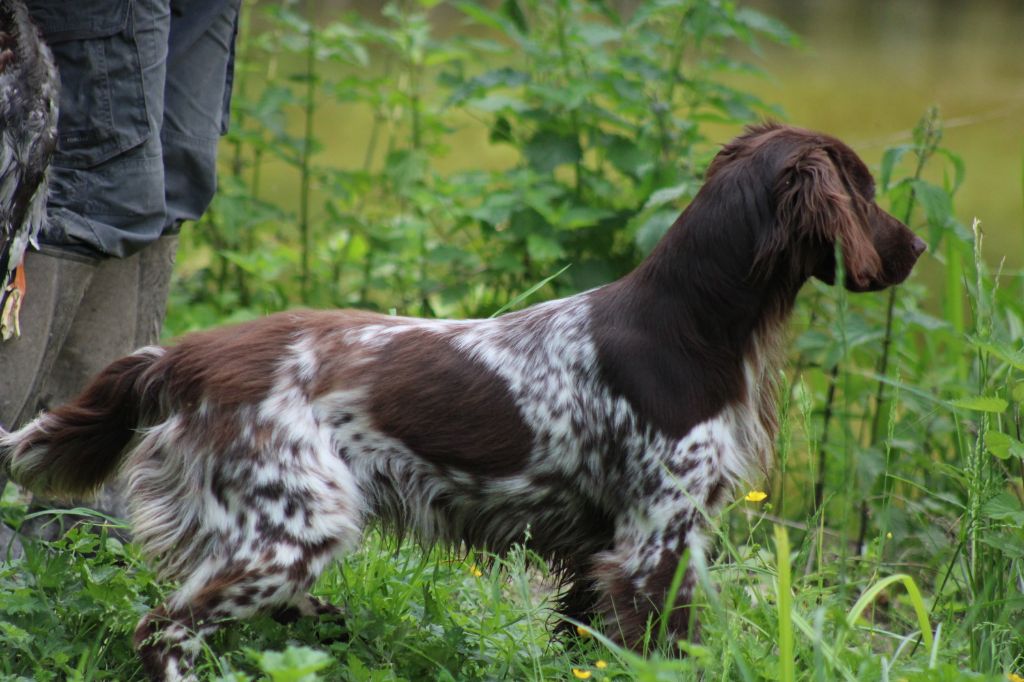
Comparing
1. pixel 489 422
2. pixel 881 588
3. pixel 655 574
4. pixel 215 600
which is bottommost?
pixel 215 600

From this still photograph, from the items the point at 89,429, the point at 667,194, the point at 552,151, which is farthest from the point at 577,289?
the point at 89,429

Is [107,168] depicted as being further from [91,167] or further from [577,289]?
[577,289]

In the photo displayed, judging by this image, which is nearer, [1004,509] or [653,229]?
[1004,509]

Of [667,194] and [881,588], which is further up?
[667,194]

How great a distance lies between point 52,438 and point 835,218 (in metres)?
1.95

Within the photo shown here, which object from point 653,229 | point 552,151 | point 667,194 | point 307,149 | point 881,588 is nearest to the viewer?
point 881,588

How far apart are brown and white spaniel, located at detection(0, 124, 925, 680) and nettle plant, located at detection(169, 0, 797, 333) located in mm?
1350

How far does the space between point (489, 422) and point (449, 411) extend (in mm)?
100

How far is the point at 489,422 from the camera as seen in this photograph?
294 centimetres

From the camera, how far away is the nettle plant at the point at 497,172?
16.7ft

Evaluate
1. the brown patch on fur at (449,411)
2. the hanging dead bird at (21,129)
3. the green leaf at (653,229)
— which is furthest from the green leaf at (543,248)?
the hanging dead bird at (21,129)

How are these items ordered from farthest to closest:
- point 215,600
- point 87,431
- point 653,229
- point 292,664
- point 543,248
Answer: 1. point 543,248
2. point 653,229
3. point 87,431
4. point 215,600
5. point 292,664

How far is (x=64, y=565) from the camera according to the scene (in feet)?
9.92

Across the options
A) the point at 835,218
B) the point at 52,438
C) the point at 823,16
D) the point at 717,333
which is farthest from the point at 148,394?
the point at 823,16
